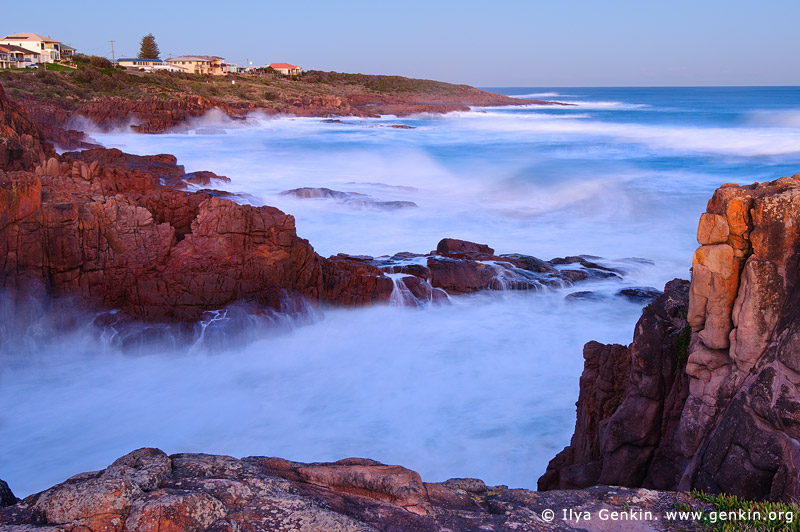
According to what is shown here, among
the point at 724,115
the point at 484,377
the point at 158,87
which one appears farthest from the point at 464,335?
the point at 724,115

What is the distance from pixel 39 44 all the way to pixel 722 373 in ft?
365

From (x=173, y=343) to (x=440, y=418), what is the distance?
228 inches

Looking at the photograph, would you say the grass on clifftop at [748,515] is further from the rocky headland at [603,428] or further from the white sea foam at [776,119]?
the white sea foam at [776,119]

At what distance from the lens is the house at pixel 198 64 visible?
11656 centimetres

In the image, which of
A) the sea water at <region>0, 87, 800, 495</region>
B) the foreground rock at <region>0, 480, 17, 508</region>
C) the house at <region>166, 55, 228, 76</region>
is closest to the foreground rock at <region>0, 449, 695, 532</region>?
the foreground rock at <region>0, 480, 17, 508</region>

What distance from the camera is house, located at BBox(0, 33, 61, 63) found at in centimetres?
9375

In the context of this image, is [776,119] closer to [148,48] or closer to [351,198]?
[351,198]

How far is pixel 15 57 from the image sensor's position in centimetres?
8600

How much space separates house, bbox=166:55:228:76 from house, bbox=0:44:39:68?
90.7 ft

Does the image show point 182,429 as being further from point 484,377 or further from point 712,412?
point 712,412

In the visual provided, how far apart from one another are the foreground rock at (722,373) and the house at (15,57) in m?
88.3

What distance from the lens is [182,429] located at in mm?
11047

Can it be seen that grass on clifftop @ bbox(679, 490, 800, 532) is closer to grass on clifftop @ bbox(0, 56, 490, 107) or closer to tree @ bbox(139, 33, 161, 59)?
grass on clifftop @ bbox(0, 56, 490, 107)

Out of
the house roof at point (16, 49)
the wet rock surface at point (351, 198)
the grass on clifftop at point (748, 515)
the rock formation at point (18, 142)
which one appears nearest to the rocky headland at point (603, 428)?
the grass on clifftop at point (748, 515)
